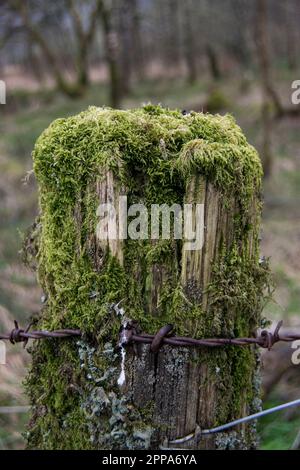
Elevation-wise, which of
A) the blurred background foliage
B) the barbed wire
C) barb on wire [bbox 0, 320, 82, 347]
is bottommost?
the barbed wire

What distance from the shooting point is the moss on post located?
5.87 feet

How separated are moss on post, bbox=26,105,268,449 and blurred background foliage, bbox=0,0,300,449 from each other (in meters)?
0.34

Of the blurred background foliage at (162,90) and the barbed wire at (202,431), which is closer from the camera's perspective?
the barbed wire at (202,431)

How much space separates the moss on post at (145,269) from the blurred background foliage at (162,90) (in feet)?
1.11

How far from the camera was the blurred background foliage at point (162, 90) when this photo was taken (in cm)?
461

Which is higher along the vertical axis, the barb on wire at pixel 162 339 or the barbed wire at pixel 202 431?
the barb on wire at pixel 162 339

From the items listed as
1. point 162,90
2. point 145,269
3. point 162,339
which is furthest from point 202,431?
point 162,90

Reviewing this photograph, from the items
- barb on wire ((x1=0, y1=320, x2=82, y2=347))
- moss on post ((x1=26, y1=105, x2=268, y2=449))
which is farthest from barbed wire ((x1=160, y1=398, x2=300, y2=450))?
barb on wire ((x1=0, y1=320, x2=82, y2=347))

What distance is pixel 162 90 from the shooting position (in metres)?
22.1

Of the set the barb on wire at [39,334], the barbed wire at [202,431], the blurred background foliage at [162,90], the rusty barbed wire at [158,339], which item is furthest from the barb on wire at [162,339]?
the blurred background foliage at [162,90]

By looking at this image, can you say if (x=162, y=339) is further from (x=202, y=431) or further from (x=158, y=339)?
(x=202, y=431)

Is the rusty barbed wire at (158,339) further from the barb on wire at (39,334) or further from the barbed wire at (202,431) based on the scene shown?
the barbed wire at (202,431)

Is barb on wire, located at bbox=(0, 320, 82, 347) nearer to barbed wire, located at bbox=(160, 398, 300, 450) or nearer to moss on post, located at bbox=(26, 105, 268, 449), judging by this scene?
moss on post, located at bbox=(26, 105, 268, 449)

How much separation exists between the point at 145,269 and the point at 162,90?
69.9 feet
